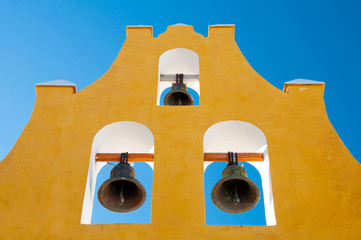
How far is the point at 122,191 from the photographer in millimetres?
8859

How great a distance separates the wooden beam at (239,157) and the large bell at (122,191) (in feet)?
4.27

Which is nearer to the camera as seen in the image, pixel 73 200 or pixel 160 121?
pixel 73 200

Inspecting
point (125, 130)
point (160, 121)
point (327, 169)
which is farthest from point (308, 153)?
point (125, 130)

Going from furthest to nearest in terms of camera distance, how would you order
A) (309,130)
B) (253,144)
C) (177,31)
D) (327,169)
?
(177,31), (253,144), (309,130), (327,169)

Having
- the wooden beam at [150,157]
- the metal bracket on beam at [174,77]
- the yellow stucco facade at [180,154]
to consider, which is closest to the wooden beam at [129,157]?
the wooden beam at [150,157]

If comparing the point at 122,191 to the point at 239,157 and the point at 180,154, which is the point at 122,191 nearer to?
the point at 180,154

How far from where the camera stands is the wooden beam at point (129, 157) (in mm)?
9344

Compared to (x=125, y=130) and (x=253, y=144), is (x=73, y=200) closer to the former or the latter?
(x=125, y=130)

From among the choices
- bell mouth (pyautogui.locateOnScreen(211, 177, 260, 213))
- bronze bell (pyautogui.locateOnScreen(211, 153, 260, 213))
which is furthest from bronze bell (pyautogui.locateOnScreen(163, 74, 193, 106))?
bell mouth (pyautogui.locateOnScreen(211, 177, 260, 213))

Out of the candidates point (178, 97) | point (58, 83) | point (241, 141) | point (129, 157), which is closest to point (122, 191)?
point (129, 157)

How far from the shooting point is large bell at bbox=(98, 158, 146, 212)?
8.67 metres

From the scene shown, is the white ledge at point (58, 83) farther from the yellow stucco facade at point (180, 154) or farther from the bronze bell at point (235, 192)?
the bronze bell at point (235, 192)

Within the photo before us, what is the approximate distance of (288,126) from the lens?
9.21m

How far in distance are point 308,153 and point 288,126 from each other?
24.8 inches
